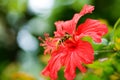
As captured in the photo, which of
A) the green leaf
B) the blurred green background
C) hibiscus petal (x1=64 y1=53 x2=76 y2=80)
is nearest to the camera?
hibiscus petal (x1=64 y1=53 x2=76 y2=80)

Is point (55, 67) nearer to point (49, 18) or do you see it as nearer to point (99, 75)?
point (99, 75)

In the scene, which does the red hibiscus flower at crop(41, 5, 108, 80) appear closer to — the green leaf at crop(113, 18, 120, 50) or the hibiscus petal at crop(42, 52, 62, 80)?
the hibiscus petal at crop(42, 52, 62, 80)

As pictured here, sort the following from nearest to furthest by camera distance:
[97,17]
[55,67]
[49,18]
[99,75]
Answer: [55,67], [99,75], [97,17], [49,18]

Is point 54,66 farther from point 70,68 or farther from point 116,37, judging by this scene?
point 116,37

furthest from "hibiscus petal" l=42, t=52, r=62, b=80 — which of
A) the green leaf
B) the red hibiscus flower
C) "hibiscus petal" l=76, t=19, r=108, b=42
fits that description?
the green leaf

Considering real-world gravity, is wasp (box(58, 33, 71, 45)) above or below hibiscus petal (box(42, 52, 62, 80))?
above

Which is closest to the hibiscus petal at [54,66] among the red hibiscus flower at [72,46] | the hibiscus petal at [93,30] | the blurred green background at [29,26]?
the red hibiscus flower at [72,46]

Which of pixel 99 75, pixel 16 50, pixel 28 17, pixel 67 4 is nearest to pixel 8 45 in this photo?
pixel 16 50

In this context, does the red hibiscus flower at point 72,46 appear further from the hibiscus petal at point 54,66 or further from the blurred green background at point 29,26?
the blurred green background at point 29,26
